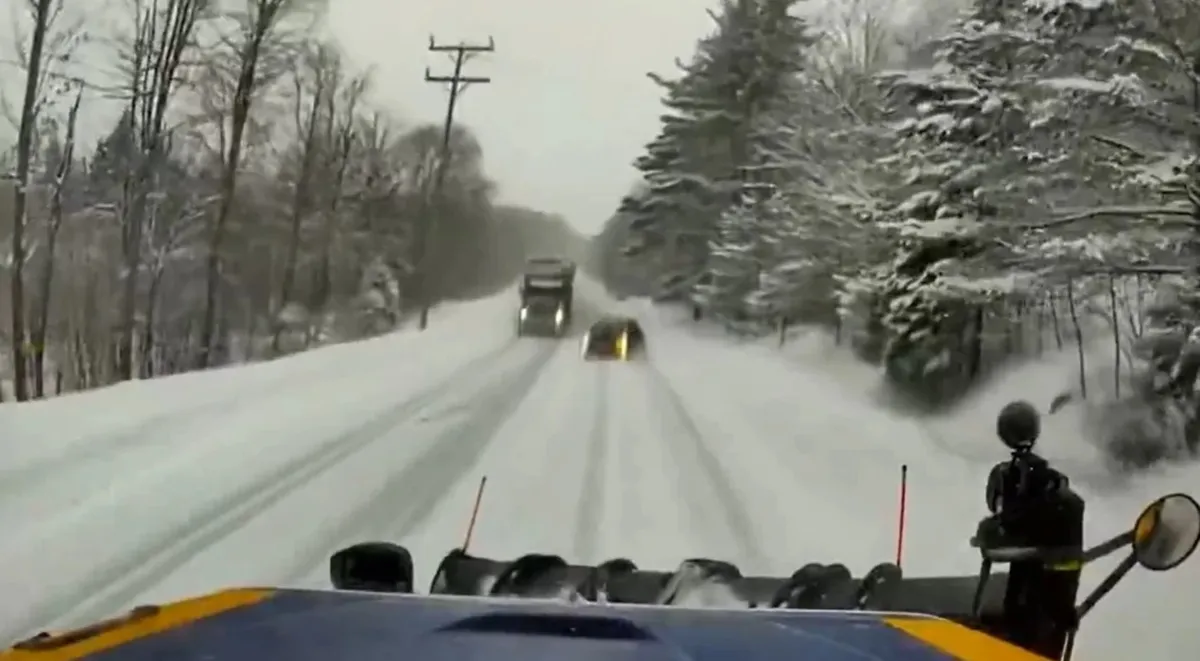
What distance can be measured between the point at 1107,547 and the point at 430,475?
145 cm

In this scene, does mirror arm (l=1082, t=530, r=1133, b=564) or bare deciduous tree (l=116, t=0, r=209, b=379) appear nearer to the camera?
mirror arm (l=1082, t=530, r=1133, b=564)

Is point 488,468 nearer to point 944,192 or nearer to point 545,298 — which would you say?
point 545,298

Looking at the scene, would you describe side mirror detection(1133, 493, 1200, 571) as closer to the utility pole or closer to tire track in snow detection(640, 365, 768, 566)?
tire track in snow detection(640, 365, 768, 566)

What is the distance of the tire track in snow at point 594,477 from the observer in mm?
2828

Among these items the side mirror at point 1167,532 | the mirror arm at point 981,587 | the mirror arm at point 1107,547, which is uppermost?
the side mirror at point 1167,532

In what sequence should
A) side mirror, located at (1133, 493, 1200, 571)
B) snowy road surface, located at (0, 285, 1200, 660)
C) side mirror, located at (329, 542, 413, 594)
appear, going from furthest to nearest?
snowy road surface, located at (0, 285, 1200, 660) < side mirror, located at (329, 542, 413, 594) < side mirror, located at (1133, 493, 1200, 571)

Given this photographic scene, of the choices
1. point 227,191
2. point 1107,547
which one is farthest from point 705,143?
point 1107,547

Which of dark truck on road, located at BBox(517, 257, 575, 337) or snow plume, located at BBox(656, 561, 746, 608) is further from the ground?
dark truck on road, located at BBox(517, 257, 575, 337)

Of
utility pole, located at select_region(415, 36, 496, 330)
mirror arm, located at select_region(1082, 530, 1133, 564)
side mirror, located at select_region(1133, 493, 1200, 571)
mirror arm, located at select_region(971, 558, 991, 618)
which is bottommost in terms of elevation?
mirror arm, located at select_region(971, 558, 991, 618)

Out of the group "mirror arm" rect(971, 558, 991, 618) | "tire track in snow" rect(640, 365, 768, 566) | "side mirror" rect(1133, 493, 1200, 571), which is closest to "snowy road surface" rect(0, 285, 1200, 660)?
"tire track in snow" rect(640, 365, 768, 566)

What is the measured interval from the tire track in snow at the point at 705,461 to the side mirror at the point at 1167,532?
832 millimetres

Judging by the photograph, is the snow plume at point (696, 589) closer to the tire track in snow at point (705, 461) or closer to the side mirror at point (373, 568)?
the tire track in snow at point (705, 461)

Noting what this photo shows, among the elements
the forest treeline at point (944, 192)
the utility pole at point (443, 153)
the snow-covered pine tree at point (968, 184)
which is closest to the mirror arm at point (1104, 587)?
the forest treeline at point (944, 192)

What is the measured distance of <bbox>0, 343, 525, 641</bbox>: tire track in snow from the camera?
9.06ft
